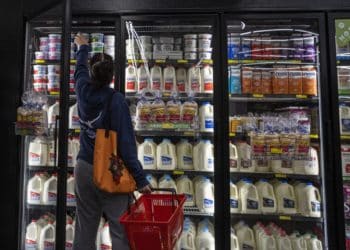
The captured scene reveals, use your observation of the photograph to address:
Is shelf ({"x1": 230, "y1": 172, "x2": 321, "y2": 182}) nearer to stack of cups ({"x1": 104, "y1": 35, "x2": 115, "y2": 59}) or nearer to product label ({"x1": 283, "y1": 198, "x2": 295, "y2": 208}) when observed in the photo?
product label ({"x1": 283, "y1": 198, "x2": 295, "y2": 208})

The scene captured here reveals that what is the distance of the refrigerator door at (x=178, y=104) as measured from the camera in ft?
8.76

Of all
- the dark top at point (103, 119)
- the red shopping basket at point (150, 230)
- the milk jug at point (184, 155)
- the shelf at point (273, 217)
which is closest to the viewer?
the red shopping basket at point (150, 230)

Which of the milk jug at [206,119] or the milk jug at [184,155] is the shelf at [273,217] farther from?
the milk jug at [206,119]

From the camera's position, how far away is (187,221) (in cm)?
276

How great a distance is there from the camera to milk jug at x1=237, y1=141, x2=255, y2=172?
2.69m

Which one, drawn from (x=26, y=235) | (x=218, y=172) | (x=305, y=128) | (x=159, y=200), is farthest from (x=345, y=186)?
(x=26, y=235)

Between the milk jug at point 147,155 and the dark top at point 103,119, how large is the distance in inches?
30.1

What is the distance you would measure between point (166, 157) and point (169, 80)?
29.5 inches

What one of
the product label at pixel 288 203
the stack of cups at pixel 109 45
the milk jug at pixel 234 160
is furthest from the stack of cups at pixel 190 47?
Answer: the product label at pixel 288 203

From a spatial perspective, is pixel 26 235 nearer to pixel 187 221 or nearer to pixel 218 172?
pixel 187 221

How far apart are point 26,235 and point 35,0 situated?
1990mm

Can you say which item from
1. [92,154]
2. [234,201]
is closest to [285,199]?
[234,201]

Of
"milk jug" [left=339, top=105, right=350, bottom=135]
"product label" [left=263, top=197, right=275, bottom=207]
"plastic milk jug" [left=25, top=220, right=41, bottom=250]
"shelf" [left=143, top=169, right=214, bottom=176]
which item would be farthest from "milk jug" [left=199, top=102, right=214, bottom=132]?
"plastic milk jug" [left=25, top=220, right=41, bottom=250]

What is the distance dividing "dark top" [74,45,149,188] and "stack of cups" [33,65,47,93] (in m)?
0.84
